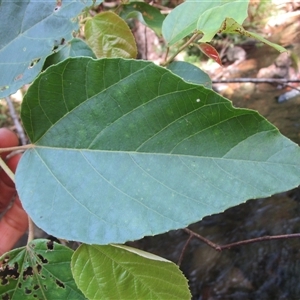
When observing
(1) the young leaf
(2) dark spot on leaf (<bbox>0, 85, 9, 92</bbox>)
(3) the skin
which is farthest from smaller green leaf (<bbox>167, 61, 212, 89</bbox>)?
(3) the skin

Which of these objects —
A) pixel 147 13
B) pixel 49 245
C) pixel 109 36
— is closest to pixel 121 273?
pixel 49 245

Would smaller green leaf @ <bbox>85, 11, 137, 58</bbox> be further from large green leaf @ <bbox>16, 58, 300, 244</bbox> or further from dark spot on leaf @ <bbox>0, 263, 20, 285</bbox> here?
dark spot on leaf @ <bbox>0, 263, 20, 285</bbox>

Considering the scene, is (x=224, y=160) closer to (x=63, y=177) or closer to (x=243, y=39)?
(x=63, y=177)

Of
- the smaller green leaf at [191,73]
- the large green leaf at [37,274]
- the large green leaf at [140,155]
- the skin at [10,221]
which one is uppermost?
the large green leaf at [140,155]

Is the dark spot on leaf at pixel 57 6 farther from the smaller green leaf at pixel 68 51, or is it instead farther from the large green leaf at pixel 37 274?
the large green leaf at pixel 37 274

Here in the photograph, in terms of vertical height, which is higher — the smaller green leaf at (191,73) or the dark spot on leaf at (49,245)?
the smaller green leaf at (191,73)

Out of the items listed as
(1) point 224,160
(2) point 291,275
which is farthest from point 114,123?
(2) point 291,275

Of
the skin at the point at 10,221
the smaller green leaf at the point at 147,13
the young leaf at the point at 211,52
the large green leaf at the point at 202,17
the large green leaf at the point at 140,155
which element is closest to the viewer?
the large green leaf at the point at 140,155

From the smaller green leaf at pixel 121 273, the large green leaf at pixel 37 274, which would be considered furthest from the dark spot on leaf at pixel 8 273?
the smaller green leaf at pixel 121 273
